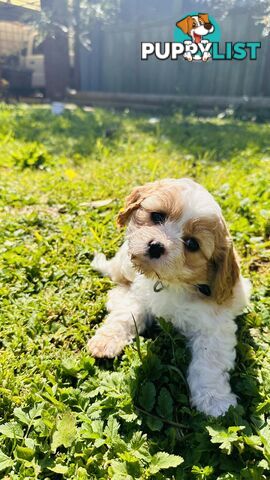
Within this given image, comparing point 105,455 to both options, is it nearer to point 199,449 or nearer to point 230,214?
point 199,449

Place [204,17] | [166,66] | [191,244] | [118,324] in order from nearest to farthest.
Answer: [191,244] → [118,324] → [204,17] → [166,66]

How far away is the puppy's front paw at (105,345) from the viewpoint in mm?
2725

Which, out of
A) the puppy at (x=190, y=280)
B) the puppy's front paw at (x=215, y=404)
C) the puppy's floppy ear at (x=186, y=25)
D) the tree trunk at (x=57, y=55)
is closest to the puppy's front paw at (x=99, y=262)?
the puppy at (x=190, y=280)

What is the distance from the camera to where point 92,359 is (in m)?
2.62

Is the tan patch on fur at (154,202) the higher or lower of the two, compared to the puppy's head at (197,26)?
lower

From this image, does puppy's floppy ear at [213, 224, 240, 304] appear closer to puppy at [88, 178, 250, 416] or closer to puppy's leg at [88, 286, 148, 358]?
puppy at [88, 178, 250, 416]

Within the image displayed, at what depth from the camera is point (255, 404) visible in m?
2.41

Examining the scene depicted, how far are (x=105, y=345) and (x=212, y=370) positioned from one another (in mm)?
741

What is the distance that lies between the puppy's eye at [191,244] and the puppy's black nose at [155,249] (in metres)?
0.20

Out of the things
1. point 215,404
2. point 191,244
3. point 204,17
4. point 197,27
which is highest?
point 204,17

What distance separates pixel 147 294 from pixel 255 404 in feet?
3.54

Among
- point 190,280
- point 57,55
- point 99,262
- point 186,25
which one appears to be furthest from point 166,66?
point 190,280

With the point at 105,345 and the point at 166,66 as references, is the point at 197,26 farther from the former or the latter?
the point at 105,345

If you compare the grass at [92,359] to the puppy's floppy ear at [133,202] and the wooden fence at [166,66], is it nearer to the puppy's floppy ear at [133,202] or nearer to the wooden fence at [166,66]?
the puppy's floppy ear at [133,202]
